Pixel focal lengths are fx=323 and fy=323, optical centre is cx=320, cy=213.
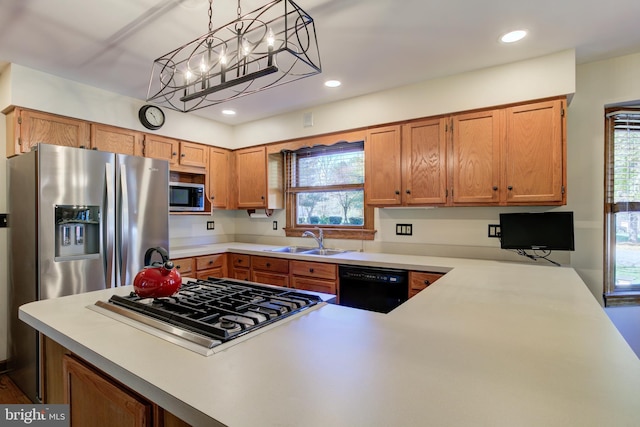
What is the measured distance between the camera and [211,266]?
11.5 feet

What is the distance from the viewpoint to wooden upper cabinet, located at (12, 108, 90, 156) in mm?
2510

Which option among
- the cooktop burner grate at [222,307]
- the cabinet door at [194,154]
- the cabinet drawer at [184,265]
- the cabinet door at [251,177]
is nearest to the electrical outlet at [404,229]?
the cabinet door at [251,177]

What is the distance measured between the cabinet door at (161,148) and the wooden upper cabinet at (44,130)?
0.53 m

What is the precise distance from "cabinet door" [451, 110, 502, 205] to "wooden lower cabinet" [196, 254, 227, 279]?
2491 mm

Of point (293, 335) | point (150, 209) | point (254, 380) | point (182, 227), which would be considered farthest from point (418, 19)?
point (182, 227)

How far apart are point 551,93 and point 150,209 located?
3.26 metres

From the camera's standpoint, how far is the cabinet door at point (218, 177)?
3.95m

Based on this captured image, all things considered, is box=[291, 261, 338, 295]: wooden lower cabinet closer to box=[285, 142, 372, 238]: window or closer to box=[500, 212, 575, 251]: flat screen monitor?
box=[285, 142, 372, 238]: window

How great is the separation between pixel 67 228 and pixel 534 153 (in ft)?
11.2

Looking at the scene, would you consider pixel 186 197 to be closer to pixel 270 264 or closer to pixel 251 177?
pixel 251 177

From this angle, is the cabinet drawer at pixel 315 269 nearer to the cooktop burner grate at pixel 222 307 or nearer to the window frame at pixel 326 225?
the window frame at pixel 326 225

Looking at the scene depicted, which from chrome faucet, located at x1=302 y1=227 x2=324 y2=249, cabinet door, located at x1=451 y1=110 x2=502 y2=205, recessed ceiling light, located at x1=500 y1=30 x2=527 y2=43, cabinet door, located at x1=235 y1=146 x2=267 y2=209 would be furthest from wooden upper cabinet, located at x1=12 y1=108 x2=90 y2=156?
recessed ceiling light, located at x1=500 y1=30 x2=527 y2=43

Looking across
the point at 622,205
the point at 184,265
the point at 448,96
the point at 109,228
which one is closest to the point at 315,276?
the point at 184,265

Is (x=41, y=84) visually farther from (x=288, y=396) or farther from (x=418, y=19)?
(x=288, y=396)
